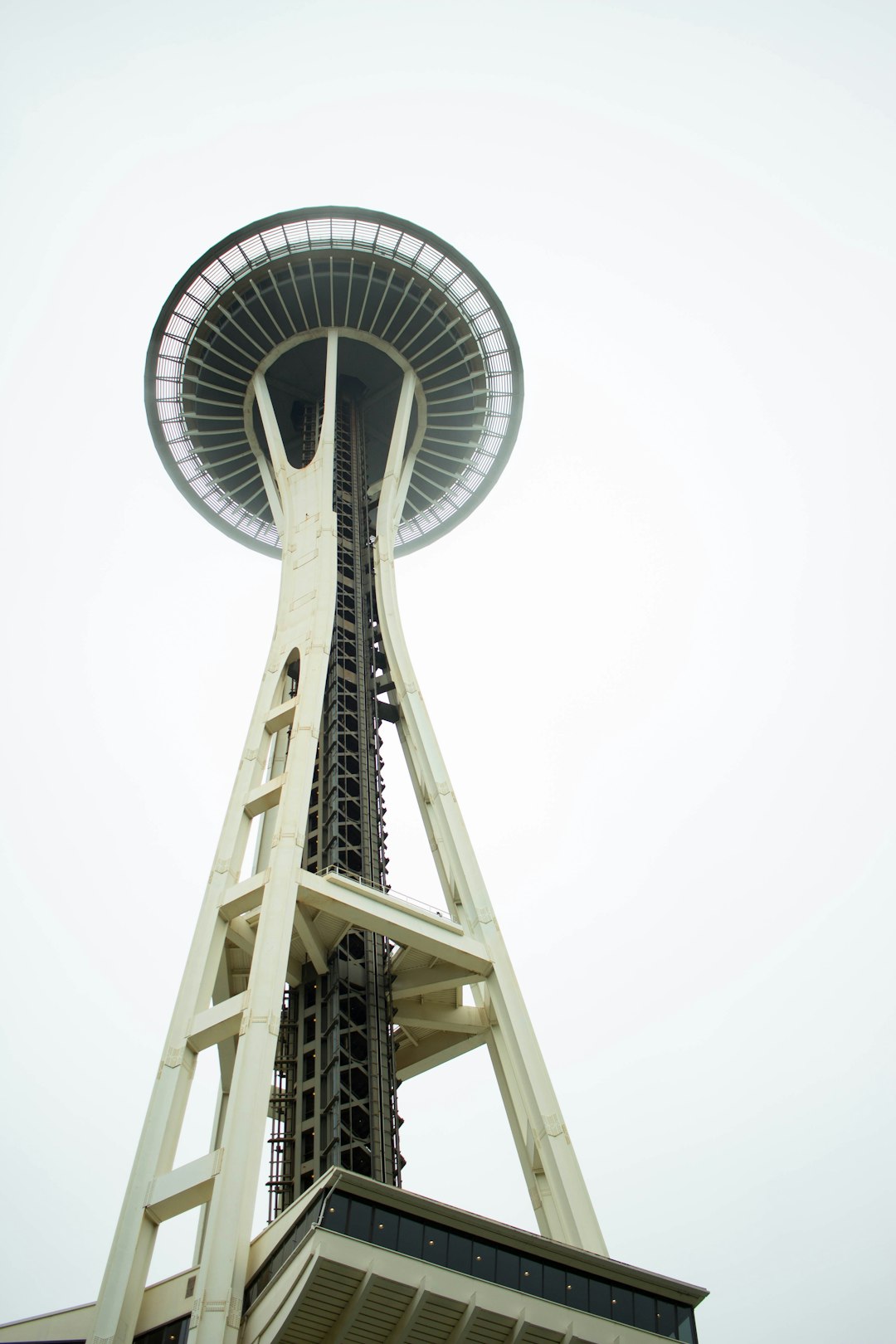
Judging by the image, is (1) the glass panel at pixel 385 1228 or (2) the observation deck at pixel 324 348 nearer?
(1) the glass panel at pixel 385 1228

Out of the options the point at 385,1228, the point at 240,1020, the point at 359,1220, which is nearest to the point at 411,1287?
the point at 385,1228

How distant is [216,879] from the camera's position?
2750 centimetres

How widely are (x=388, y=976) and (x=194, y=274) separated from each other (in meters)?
28.9

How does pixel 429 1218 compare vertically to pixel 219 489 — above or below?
below

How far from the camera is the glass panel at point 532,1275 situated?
20359 mm

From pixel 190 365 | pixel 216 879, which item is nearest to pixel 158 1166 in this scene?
pixel 216 879

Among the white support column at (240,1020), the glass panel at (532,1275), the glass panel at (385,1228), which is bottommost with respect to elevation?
the glass panel at (532,1275)

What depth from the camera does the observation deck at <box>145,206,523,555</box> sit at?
143 ft

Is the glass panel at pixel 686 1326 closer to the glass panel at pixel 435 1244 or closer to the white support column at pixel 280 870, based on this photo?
the glass panel at pixel 435 1244

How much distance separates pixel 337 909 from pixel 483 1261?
878 centimetres

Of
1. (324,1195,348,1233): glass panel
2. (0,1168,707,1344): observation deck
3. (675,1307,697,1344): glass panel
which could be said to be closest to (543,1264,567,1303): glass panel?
(0,1168,707,1344): observation deck

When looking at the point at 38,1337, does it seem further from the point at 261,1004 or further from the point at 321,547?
the point at 321,547

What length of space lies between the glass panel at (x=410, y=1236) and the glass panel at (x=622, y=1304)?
163 inches

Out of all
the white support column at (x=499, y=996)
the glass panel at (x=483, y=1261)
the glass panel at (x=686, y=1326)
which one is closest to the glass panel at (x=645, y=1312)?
the glass panel at (x=686, y=1326)
